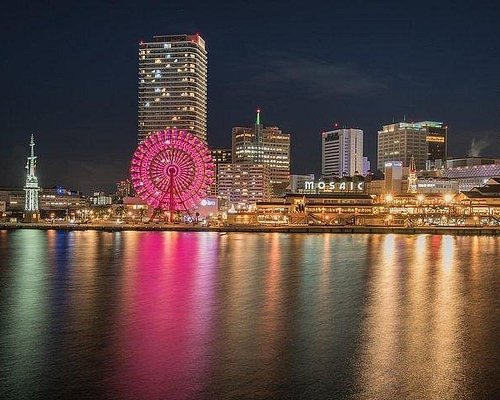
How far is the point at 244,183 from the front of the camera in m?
166

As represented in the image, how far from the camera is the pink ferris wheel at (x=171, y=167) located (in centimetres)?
7981

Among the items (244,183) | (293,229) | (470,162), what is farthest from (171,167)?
(470,162)

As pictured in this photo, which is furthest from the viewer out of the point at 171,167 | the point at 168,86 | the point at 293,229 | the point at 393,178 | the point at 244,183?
the point at 244,183

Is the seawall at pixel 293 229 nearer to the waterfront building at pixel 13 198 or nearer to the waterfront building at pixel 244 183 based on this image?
the waterfront building at pixel 244 183

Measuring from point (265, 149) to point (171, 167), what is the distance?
109 meters

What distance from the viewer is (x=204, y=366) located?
17.9 meters

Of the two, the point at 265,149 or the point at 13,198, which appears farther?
the point at 265,149

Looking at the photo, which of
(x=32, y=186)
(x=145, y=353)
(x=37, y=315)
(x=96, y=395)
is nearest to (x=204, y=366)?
(x=145, y=353)

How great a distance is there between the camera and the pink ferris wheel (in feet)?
262

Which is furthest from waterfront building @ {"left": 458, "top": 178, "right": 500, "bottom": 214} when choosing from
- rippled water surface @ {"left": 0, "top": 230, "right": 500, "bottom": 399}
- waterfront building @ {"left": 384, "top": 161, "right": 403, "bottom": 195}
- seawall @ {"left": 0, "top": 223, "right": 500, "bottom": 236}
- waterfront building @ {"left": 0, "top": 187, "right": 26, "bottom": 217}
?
waterfront building @ {"left": 0, "top": 187, "right": 26, "bottom": 217}

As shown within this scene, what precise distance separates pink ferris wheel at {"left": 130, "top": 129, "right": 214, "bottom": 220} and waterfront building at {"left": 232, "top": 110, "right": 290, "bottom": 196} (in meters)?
101

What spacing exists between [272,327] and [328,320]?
288 centimetres

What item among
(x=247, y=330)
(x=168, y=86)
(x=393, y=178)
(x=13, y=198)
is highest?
(x=168, y=86)

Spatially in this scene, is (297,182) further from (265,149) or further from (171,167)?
(171,167)
